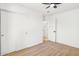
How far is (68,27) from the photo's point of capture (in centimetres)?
394

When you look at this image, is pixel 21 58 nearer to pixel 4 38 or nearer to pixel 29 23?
pixel 4 38

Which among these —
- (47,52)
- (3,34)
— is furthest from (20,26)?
(47,52)

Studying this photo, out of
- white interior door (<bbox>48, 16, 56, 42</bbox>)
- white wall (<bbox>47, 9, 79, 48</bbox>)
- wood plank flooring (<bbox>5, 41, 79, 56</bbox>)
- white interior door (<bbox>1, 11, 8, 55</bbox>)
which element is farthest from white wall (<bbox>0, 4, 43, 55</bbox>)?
white wall (<bbox>47, 9, 79, 48</bbox>)

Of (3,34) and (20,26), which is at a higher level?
(20,26)

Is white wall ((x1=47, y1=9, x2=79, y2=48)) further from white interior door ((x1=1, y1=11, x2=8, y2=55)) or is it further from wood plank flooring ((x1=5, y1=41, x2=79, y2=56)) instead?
white interior door ((x1=1, y1=11, x2=8, y2=55))

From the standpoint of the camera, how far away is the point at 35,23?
4.15 m

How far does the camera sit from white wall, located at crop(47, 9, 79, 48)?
3.56 metres

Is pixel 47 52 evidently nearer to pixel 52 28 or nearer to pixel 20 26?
pixel 20 26

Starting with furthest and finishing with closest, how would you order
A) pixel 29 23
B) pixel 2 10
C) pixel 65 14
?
pixel 65 14
pixel 29 23
pixel 2 10

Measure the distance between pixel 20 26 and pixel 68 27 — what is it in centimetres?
245

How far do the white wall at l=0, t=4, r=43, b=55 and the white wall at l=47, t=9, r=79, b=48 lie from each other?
131cm

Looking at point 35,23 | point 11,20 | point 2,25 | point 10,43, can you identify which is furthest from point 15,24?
point 35,23

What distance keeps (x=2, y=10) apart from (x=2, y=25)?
51cm

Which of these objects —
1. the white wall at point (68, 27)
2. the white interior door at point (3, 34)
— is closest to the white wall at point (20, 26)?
the white interior door at point (3, 34)
